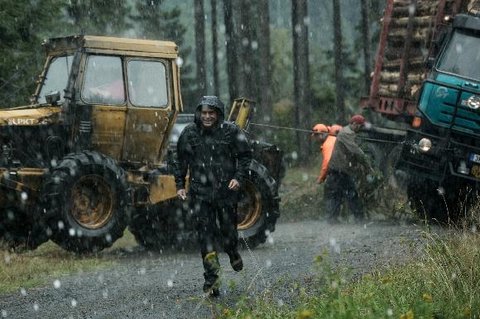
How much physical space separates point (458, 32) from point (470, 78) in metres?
0.85

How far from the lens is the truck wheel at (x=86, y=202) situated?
477 inches

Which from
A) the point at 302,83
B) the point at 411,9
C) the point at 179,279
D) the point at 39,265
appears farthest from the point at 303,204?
the point at 302,83

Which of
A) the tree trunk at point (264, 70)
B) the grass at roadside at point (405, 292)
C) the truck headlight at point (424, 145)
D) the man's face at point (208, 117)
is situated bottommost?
the tree trunk at point (264, 70)

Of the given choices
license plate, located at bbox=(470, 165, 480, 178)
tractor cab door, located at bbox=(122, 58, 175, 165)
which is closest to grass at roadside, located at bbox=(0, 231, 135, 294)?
tractor cab door, located at bbox=(122, 58, 175, 165)

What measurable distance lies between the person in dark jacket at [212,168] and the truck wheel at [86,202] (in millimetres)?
3070

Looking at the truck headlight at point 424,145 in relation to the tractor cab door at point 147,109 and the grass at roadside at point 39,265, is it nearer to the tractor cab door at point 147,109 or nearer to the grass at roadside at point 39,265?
the tractor cab door at point 147,109

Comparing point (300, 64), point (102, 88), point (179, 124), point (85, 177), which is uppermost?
point (102, 88)

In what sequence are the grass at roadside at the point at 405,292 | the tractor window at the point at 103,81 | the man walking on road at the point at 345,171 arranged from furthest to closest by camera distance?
the man walking on road at the point at 345,171 < the tractor window at the point at 103,81 < the grass at roadside at the point at 405,292

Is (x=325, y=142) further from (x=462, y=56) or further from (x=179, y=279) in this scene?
(x=179, y=279)

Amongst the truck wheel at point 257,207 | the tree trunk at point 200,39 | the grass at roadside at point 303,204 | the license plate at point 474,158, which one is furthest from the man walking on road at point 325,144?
the tree trunk at point 200,39

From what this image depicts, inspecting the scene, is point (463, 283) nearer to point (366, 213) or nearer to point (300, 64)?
point (366, 213)

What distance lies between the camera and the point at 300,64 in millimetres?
34375

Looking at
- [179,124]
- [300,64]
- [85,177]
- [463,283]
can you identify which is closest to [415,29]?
[179,124]

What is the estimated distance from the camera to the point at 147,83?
1347cm
